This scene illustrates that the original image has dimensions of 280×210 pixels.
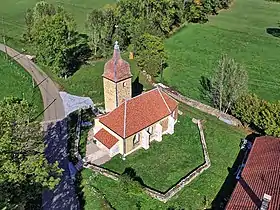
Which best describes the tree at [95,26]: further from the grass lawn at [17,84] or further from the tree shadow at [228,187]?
the tree shadow at [228,187]

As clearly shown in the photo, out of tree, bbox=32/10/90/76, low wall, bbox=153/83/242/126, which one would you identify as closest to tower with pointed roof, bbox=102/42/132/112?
low wall, bbox=153/83/242/126

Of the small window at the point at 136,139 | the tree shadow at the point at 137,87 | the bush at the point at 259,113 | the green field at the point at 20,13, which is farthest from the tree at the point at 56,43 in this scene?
the bush at the point at 259,113

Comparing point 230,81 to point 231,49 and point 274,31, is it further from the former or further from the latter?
point 274,31

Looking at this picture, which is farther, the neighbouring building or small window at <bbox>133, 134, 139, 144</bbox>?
small window at <bbox>133, 134, 139, 144</bbox>

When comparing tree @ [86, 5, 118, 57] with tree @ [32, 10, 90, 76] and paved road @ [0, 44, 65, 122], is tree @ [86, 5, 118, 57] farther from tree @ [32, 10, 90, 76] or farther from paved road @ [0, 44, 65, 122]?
paved road @ [0, 44, 65, 122]

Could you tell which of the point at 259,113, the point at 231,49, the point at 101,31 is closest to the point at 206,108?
the point at 259,113

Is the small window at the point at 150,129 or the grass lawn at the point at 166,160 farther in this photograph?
the small window at the point at 150,129
